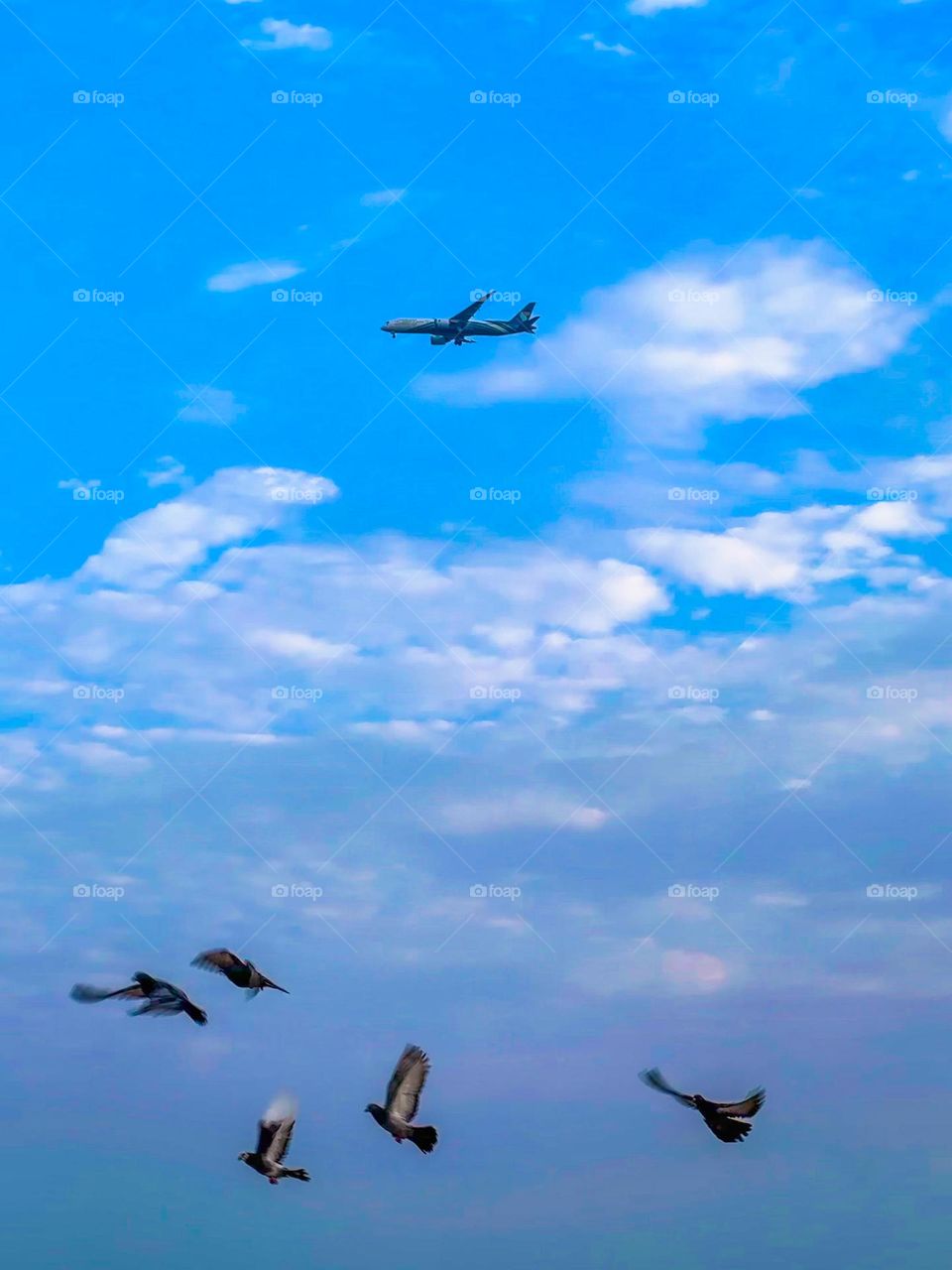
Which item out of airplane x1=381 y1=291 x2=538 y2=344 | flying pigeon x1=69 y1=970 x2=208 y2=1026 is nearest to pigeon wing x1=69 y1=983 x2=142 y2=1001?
flying pigeon x1=69 y1=970 x2=208 y2=1026

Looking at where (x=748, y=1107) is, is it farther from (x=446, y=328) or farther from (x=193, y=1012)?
(x=446, y=328)

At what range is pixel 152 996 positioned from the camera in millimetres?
54594

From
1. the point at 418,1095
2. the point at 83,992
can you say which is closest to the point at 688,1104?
the point at 418,1095

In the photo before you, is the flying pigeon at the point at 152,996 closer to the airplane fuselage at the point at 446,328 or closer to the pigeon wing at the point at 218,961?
the pigeon wing at the point at 218,961

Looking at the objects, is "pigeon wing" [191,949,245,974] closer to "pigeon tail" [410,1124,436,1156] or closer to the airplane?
"pigeon tail" [410,1124,436,1156]

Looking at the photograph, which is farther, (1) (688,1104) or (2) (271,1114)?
(2) (271,1114)

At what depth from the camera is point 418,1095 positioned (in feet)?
181

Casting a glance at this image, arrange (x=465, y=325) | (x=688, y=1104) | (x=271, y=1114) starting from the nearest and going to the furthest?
(x=688, y=1104) < (x=271, y=1114) < (x=465, y=325)

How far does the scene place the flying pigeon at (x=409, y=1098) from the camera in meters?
54.8

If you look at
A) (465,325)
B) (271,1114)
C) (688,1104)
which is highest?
(465,325)

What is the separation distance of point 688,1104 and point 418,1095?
9.64 meters

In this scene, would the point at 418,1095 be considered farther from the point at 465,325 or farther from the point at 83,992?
the point at 465,325

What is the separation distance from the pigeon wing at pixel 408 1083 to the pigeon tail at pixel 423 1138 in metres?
0.49

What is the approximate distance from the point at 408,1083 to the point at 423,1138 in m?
2.13
